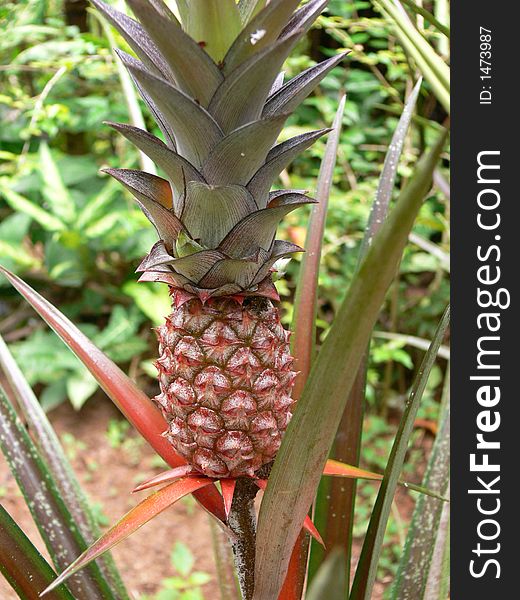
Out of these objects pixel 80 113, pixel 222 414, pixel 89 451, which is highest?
pixel 80 113

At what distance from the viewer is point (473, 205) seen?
56 centimetres

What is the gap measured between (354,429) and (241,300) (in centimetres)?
24

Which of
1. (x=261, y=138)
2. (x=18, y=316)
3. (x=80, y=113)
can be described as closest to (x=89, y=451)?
(x=18, y=316)

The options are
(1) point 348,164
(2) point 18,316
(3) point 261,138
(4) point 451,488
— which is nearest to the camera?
(3) point 261,138

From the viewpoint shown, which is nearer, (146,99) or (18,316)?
(146,99)

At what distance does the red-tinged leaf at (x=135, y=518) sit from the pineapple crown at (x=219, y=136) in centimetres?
16

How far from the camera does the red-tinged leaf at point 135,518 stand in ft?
1.52

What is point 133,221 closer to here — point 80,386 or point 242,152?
point 80,386

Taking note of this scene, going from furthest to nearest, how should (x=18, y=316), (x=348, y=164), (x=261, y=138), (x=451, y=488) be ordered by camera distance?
(x=18, y=316) → (x=348, y=164) → (x=451, y=488) → (x=261, y=138)

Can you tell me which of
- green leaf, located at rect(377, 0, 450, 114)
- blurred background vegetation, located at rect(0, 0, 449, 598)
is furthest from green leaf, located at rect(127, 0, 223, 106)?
blurred background vegetation, located at rect(0, 0, 449, 598)

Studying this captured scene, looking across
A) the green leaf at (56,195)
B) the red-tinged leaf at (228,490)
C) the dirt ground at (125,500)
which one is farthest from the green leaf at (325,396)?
the green leaf at (56,195)

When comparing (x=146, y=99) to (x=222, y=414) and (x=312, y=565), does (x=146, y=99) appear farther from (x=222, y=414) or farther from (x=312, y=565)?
(x=312, y=565)

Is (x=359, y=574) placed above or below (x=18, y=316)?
below

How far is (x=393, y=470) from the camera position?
476 millimetres
